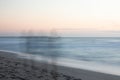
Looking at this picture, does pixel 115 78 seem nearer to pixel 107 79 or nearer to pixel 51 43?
pixel 107 79

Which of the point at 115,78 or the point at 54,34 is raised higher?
the point at 54,34

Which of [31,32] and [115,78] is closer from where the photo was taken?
[115,78]

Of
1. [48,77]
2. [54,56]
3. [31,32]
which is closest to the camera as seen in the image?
[48,77]

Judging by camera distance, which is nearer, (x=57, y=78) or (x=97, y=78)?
(x=57, y=78)

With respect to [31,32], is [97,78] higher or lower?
lower

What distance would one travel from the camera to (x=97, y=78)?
1284cm

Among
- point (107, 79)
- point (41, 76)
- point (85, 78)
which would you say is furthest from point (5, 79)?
point (107, 79)

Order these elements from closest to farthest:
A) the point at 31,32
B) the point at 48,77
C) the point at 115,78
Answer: the point at 48,77, the point at 115,78, the point at 31,32

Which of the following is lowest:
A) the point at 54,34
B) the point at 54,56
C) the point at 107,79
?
the point at 107,79

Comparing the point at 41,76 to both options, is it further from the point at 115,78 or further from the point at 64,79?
the point at 115,78

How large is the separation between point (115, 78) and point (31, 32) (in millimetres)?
5288

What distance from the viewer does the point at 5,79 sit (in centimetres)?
947

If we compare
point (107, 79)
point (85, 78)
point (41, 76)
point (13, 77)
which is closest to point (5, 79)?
point (13, 77)

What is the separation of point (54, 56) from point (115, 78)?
352 centimetres
